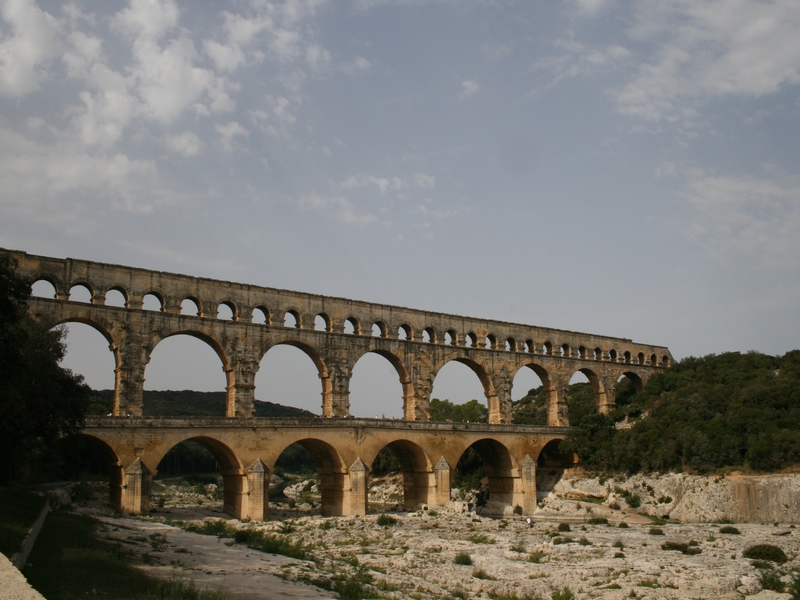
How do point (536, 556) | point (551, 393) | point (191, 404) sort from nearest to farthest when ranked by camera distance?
1. point (536, 556)
2. point (551, 393)
3. point (191, 404)

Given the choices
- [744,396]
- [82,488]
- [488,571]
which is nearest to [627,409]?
[744,396]

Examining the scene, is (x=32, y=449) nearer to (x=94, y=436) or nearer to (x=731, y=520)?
(x=94, y=436)

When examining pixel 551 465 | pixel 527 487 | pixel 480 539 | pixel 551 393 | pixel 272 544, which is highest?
pixel 551 393

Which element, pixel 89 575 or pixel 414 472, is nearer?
pixel 89 575

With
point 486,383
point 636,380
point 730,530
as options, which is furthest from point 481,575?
point 636,380

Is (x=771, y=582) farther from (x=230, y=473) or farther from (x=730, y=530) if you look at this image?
(x=230, y=473)

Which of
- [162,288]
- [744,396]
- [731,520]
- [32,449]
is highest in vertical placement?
[162,288]

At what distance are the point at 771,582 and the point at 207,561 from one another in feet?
51.0

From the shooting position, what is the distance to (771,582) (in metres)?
19.5

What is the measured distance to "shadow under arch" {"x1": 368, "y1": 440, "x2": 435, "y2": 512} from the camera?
39750 mm

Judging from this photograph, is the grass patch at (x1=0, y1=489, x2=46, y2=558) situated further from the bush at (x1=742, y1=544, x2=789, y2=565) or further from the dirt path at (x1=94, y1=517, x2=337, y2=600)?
the bush at (x1=742, y1=544, x2=789, y2=565)

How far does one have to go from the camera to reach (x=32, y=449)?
32.1 metres

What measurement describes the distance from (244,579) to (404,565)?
630cm

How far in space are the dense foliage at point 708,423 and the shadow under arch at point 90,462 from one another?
90.4 ft
